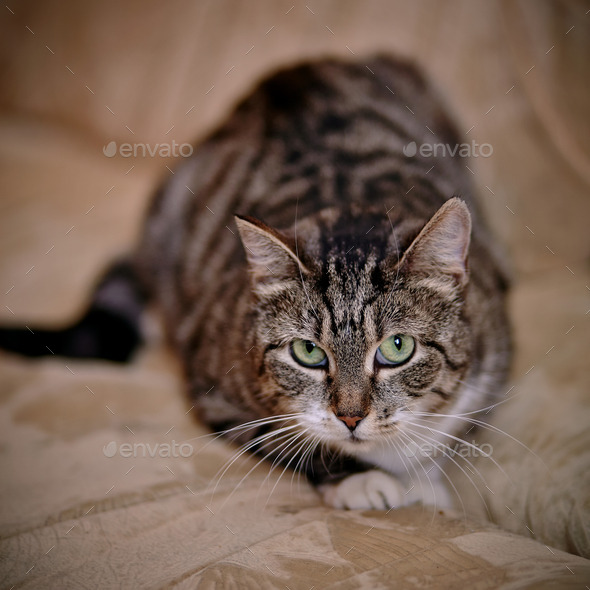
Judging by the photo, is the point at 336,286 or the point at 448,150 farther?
the point at 448,150

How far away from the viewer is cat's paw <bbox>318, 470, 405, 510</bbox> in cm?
109

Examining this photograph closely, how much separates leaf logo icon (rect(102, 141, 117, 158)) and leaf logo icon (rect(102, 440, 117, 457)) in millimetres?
1571

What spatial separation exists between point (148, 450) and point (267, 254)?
513 mm

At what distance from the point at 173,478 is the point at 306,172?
0.81 metres

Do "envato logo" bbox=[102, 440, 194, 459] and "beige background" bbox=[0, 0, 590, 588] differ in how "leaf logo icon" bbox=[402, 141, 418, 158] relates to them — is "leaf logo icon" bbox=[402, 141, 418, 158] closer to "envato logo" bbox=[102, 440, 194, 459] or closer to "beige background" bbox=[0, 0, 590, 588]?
→ "beige background" bbox=[0, 0, 590, 588]

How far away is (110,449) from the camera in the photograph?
4.15 feet

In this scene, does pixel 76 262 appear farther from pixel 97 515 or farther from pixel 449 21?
pixel 449 21

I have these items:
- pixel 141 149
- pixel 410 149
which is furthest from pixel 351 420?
pixel 141 149

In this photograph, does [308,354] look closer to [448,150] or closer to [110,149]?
[448,150]

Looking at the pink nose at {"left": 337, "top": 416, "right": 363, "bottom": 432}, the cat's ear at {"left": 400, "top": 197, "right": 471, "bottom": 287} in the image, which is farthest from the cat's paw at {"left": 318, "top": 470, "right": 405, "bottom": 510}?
the cat's ear at {"left": 400, "top": 197, "right": 471, "bottom": 287}

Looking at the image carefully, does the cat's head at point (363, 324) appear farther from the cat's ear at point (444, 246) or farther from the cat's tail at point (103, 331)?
the cat's tail at point (103, 331)

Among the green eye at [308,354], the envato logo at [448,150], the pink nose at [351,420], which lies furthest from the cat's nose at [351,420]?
the envato logo at [448,150]

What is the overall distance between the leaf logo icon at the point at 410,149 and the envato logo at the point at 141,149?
0.95 meters

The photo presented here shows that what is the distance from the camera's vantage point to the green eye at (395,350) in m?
1.08
